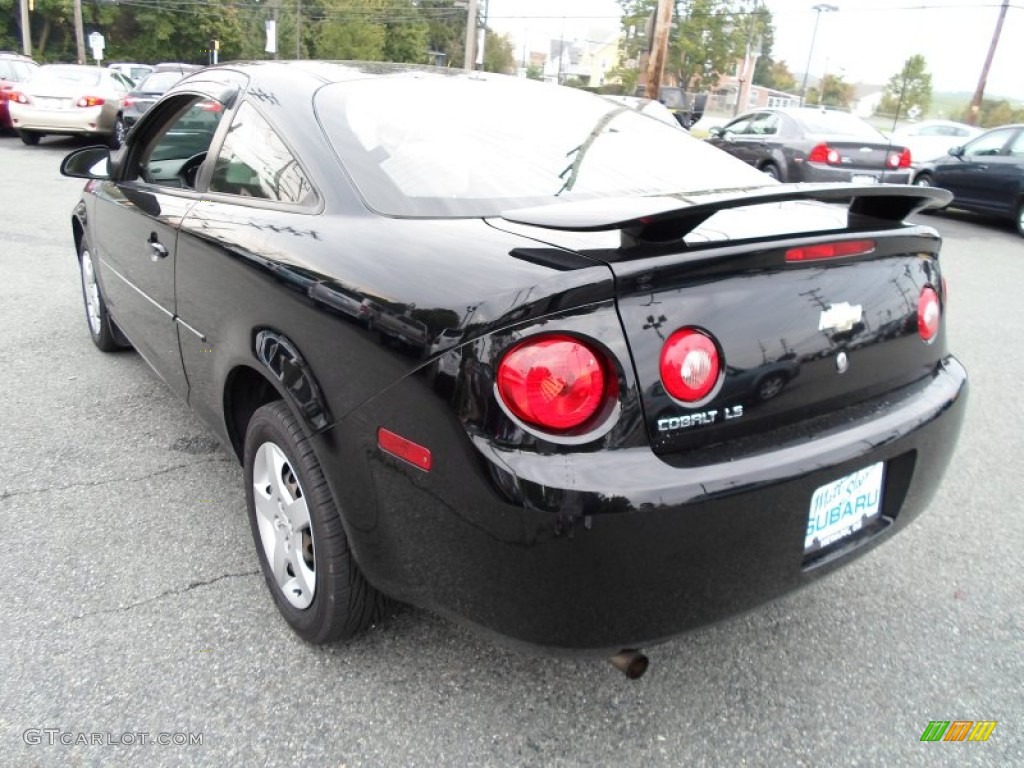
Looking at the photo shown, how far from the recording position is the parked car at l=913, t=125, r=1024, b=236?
10.8 m

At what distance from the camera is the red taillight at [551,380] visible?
5.06 feet

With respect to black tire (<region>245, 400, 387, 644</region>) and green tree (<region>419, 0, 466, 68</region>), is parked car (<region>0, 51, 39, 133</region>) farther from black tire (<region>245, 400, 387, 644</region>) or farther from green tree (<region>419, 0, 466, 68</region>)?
green tree (<region>419, 0, 466, 68</region>)

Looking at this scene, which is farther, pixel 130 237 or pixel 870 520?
pixel 130 237

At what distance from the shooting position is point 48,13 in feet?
142

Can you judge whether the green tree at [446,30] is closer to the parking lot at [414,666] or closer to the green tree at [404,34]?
the green tree at [404,34]

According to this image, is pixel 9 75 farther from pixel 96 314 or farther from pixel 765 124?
pixel 96 314

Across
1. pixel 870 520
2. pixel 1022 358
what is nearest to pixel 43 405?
pixel 870 520

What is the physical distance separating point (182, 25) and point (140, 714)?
56.3 m

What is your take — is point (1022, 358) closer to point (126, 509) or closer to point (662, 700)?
point (662, 700)

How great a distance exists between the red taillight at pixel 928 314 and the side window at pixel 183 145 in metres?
2.31

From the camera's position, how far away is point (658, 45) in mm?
16047

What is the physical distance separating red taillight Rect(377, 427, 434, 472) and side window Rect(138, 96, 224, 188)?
1.59m

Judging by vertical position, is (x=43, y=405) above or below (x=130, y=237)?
below

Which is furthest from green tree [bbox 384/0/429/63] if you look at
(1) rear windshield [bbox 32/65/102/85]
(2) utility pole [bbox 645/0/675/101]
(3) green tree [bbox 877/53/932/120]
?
(2) utility pole [bbox 645/0/675/101]
